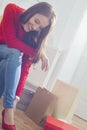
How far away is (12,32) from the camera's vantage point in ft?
4.57

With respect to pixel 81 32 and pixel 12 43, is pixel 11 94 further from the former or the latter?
pixel 81 32

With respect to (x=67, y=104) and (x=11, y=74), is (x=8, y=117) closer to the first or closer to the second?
(x=11, y=74)

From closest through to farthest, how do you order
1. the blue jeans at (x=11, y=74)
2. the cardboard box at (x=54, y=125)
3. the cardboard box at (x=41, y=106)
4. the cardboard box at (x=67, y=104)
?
the blue jeans at (x=11, y=74) → the cardboard box at (x=54, y=125) → the cardboard box at (x=41, y=106) → the cardboard box at (x=67, y=104)

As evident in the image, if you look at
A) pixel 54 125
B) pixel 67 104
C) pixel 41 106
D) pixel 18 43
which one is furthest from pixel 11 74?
pixel 67 104

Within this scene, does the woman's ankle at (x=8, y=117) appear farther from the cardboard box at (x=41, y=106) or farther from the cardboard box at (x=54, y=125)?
the cardboard box at (x=41, y=106)

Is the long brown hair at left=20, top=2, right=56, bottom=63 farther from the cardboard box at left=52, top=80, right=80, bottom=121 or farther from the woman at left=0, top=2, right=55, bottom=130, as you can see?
the cardboard box at left=52, top=80, right=80, bottom=121

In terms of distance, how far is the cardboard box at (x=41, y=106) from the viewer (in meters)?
1.85

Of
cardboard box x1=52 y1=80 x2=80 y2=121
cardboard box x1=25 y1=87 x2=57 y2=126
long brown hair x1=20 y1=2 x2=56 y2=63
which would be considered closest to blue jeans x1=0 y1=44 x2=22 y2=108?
long brown hair x1=20 y1=2 x2=56 y2=63

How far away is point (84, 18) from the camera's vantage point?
3.02 meters

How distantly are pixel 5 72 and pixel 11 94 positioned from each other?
0.40 feet

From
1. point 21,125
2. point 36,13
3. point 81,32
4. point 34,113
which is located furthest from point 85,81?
point 36,13

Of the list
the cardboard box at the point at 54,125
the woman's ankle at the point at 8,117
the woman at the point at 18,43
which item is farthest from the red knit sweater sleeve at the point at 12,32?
the cardboard box at the point at 54,125

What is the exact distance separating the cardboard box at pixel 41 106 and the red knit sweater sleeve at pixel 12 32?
57 cm

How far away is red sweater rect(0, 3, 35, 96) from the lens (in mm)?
1380
